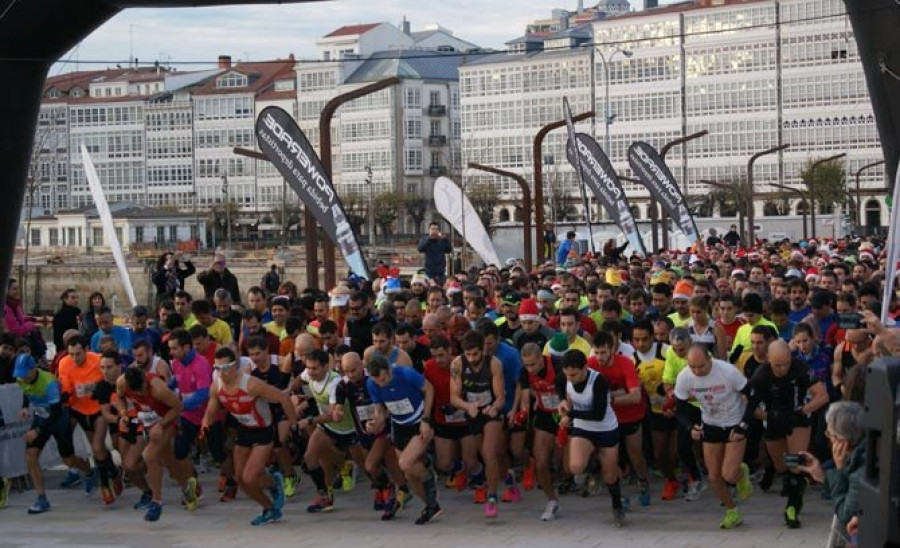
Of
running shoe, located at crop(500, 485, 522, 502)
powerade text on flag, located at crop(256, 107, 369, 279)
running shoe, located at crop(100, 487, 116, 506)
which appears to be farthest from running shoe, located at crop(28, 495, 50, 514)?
powerade text on flag, located at crop(256, 107, 369, 279)

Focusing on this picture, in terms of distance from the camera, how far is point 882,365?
634 centimetres

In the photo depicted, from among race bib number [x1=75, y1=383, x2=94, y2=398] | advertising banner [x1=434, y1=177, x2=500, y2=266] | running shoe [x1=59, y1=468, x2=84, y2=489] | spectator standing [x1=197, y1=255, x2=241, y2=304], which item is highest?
advertising banner [x1=434, y1=177, x2=500, y2=266]

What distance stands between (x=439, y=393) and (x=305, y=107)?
115836 mm

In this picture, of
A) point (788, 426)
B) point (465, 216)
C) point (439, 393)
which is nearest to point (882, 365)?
point (788, 426)

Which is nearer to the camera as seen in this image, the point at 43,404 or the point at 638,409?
the point at 638,409

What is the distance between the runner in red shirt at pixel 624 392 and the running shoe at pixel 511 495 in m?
1.19

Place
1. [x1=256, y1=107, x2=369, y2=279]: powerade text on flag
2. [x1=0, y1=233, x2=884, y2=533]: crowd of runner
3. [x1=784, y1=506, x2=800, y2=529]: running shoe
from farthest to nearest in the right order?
[x1=256, y1=107, x2=369, y2=279]: powerade text on flag
[x1=0, y1=233, x2=884, y2=533]: crowd of runner
[x1=784, y1=506, x2=800, y2=529]: running shoe

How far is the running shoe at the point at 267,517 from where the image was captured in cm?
1353

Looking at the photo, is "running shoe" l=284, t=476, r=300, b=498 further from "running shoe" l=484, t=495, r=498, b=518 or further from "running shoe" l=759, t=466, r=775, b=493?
"running shoe" l=759, t=466, r=775, b=493

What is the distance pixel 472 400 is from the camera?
13.5 meters

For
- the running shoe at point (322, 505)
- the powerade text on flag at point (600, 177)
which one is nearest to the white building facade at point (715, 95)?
the powerade text on flag at point (600, 177)

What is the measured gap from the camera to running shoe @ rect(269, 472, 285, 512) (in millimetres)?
13664

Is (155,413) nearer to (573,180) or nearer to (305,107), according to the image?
(573,180)

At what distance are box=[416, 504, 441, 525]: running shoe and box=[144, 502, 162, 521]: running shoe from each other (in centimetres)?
223
